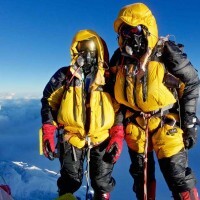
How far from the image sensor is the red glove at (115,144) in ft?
13.3

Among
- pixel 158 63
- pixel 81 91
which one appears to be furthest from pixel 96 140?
pixel 158 63

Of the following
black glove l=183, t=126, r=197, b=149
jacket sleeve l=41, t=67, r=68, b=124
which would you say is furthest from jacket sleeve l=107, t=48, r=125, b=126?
black glove l=183, t=126, r=197, b=149

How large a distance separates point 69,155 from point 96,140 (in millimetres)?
442

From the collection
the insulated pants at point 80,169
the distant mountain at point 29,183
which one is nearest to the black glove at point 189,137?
the insulated pants at point 80,169

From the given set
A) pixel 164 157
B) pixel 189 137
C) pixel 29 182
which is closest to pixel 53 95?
pixel 164 157

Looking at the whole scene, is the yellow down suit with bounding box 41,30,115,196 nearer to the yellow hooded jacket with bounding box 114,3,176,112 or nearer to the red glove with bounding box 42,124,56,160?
the red glove with bounding box 42,124,56,160

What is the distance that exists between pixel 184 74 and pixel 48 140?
80.7 inches

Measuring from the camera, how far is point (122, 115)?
168 inches

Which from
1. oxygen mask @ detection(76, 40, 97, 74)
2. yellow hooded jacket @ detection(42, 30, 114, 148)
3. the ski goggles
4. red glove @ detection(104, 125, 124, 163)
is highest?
the ski goggles

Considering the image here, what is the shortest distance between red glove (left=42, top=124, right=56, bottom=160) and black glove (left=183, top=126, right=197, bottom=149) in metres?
1.81

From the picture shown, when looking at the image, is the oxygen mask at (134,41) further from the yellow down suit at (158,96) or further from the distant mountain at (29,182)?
the distant mountain at (29,182)

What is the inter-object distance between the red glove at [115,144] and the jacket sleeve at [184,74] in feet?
2.72

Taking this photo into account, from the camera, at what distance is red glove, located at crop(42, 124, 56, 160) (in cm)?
429

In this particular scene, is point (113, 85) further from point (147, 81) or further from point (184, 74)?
point (184, 74)
